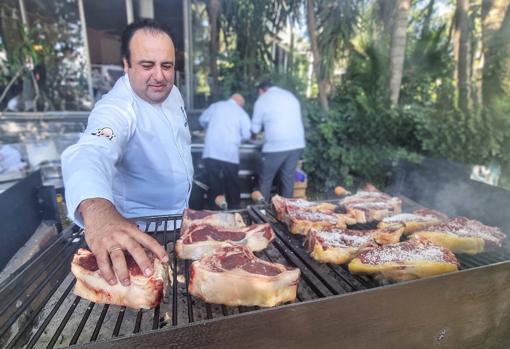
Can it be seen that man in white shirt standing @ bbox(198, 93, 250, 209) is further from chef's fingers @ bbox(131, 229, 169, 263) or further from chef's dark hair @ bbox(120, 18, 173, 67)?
chef's fingers @ bbox(131, 229, 169, 263)

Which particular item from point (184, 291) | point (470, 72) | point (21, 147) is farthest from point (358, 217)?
point (21, 147)

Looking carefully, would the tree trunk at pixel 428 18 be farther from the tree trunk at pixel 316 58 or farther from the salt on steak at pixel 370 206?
the salt on steak at pixel 370 206

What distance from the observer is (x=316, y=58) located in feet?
26.5

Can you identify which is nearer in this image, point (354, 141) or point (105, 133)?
point (105, 133)

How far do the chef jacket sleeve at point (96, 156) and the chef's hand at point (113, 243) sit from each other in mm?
130

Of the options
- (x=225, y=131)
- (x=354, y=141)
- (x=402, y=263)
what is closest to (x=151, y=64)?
(x=402, y=263)

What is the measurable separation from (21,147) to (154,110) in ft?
20.5

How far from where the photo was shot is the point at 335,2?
7793mm

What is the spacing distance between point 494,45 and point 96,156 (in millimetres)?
8032

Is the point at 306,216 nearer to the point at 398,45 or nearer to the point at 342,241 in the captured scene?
the point at 342,241

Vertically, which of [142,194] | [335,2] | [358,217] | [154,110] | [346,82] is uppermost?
[335,2]

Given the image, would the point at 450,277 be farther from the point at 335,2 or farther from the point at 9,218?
the point at 335,2

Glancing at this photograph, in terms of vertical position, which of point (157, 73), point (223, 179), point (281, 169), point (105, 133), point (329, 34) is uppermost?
point (329, 34)

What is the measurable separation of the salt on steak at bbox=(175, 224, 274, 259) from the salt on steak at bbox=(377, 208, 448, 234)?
1119 millimetres
